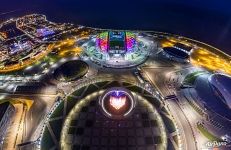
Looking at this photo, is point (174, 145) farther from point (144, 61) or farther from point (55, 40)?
point (55, 40)

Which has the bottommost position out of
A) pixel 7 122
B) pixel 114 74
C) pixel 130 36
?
pixel 7 122

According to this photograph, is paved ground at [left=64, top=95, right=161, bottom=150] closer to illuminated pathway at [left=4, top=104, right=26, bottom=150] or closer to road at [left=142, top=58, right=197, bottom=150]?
road at [left=142, top=58, right=197, bottom=150]

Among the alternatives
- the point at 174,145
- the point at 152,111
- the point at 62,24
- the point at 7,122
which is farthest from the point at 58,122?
the point at 62,24

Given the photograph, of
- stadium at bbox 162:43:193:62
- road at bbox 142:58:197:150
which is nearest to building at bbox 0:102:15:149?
road at bbox 142:58:197:150

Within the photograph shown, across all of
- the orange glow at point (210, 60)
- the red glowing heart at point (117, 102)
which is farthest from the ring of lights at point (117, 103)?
the orange glow at point (210, 60)

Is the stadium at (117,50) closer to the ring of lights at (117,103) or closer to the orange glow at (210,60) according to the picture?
the orange glow at (210,60)

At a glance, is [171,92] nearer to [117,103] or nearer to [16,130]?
[117,103]

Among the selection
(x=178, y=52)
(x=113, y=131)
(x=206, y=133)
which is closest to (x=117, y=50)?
(x=178, y=52)
